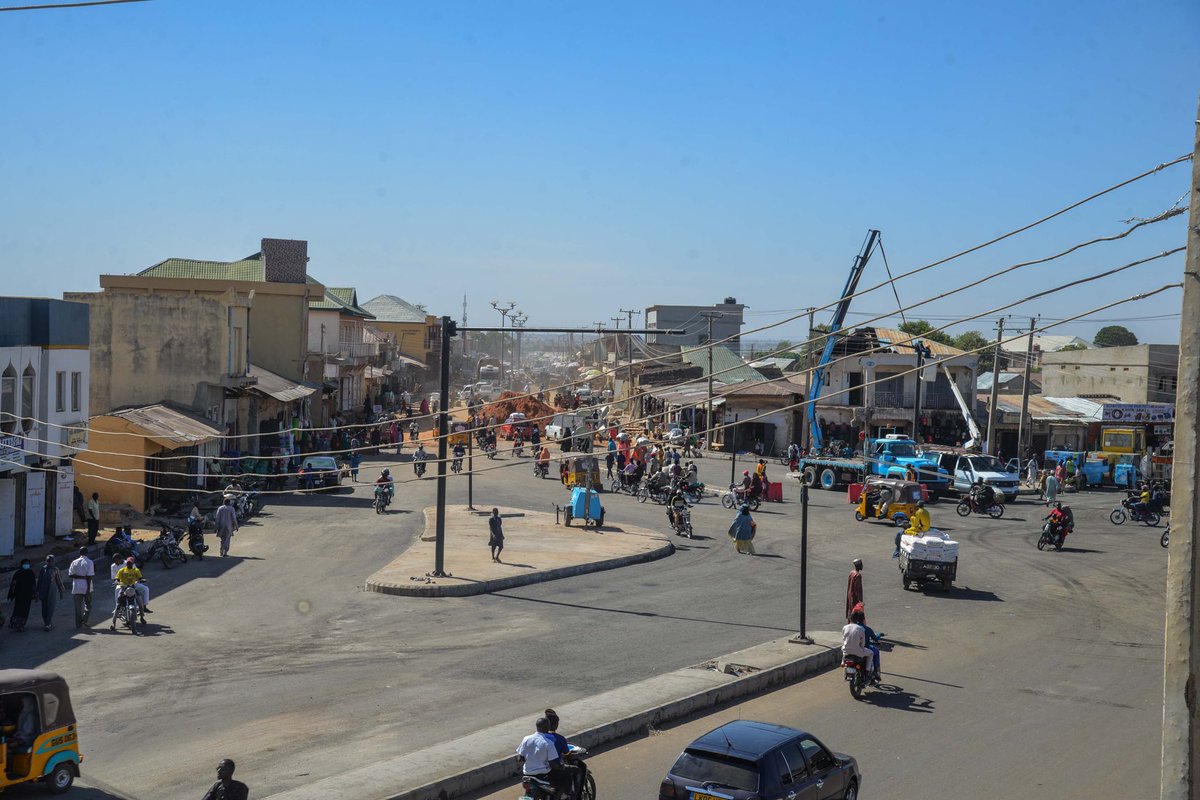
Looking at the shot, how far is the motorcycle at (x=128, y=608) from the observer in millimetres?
19734

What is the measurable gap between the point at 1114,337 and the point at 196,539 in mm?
140631

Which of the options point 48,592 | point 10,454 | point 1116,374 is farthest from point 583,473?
point 1116,374

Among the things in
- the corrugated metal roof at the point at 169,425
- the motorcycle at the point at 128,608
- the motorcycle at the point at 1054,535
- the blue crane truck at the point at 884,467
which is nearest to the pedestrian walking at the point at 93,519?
the corrugated metal roof at the point at 169,425

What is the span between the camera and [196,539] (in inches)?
1077

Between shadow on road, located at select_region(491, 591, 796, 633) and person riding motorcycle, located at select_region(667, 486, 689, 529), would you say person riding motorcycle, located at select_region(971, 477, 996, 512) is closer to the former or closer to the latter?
person riding motorcycle, located at select_region(667, 486, 689, 529)

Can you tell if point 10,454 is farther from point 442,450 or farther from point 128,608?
point 442,450

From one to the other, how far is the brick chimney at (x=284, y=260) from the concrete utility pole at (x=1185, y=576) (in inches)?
2248

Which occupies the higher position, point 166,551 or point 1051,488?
point 1051,488

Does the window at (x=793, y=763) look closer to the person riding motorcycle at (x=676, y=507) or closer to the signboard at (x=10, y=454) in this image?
the signboard at (x=10, y=454)

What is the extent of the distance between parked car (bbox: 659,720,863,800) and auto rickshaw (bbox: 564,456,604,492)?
23284mm

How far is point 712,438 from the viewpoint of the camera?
5972 centimetres

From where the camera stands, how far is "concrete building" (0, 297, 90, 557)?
26.2 meters

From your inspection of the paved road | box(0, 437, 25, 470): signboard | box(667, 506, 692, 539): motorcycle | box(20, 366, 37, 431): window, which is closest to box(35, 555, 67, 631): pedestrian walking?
the paved road

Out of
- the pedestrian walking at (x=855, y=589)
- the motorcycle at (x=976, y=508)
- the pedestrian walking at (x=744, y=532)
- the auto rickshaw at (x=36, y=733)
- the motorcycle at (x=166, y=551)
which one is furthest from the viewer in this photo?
the motorcycle at (x=976, y=508)
